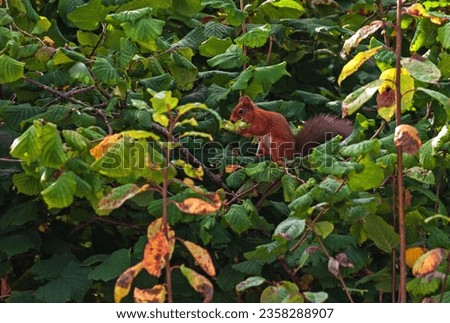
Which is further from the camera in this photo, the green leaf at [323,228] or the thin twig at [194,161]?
the thin twig at [194,161]

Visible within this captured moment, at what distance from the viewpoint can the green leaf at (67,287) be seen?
2.57 metres

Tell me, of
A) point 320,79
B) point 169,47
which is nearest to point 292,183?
point 169,47

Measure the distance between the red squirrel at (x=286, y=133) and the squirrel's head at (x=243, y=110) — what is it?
5 cm

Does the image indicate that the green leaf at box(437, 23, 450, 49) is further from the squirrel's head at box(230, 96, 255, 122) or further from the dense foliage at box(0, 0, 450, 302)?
the squirrel's head at box(230, 96, 255, 122)

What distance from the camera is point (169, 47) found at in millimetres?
2816

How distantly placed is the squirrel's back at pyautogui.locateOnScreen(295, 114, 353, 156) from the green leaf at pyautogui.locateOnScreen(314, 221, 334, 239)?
82cm

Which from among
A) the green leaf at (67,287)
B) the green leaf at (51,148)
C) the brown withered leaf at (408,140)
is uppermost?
the brown withered leaf at (408,140)

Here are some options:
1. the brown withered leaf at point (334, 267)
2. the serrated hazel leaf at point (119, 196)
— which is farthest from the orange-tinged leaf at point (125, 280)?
the brown withered leaf at point (334, 267)

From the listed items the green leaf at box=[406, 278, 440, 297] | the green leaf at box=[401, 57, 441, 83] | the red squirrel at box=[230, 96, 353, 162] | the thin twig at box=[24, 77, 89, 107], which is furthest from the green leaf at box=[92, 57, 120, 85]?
the green leaf at box=[406, 278, 440, 297]

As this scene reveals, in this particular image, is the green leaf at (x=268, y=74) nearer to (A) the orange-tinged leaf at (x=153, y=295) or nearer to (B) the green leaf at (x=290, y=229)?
(B) the green leaf at (x=290, y=229)

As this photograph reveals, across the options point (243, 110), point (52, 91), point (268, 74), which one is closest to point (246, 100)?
point (243, 110)

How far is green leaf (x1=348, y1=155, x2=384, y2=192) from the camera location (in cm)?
230

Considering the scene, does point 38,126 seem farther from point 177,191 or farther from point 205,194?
point 177,191
